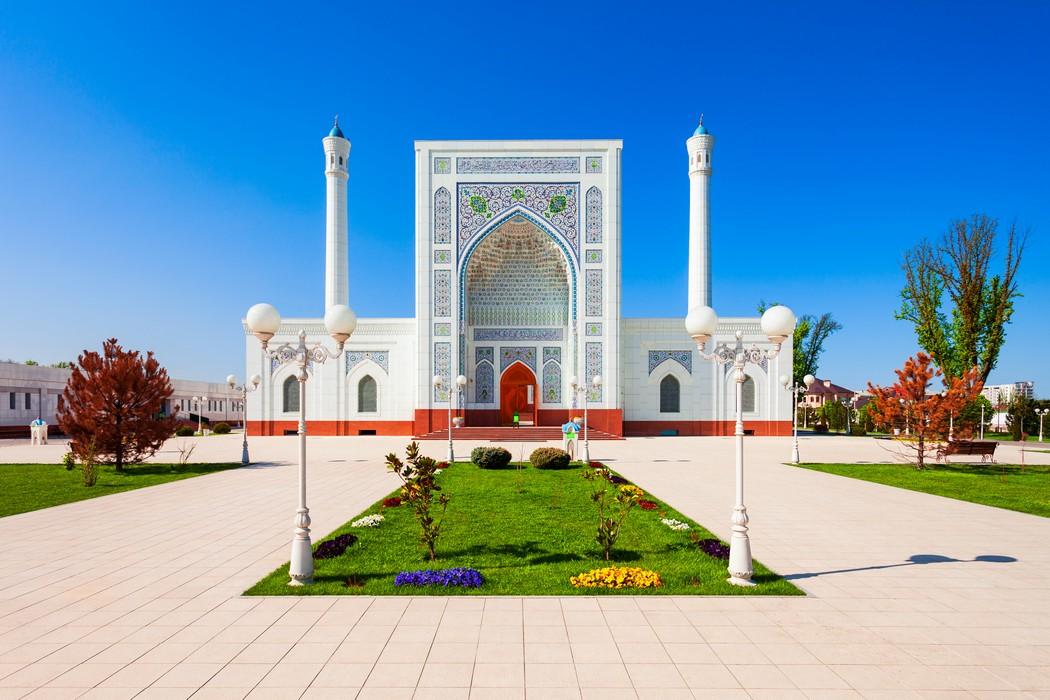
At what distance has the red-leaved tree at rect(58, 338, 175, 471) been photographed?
15.2m

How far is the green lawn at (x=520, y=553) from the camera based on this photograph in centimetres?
558

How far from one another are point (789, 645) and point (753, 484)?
878cm

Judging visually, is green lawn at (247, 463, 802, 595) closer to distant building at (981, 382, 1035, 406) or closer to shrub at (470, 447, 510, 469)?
shrub at (470, 447, 510, 469)

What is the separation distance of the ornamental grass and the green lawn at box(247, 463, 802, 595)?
0.34 feet

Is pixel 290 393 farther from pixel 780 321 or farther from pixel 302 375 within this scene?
pixel 780 321

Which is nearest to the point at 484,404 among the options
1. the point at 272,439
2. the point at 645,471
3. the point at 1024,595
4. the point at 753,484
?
the point at 272,439

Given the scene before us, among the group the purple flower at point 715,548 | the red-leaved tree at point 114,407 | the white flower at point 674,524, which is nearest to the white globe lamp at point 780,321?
the purple flower at point 715,548

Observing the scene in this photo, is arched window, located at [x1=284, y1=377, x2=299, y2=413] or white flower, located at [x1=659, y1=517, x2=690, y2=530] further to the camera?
arched window, located at [x1=284, y1=377, x2=299, y2=413]

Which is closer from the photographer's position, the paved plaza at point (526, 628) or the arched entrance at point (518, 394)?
the paved plaza at point (526, 628)

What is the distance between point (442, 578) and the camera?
18.7ft

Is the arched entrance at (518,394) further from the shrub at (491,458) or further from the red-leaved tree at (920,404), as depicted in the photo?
the red-leaved tree at (920,404)

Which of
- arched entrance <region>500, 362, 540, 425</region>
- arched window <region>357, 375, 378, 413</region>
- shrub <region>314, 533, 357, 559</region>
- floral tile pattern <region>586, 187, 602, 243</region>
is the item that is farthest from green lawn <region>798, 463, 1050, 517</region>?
arched window <region>357, 375, 378, 413</region>

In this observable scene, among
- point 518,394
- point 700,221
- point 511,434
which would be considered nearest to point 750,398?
point 700,221

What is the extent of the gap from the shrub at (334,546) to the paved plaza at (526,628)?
1.61 ft
